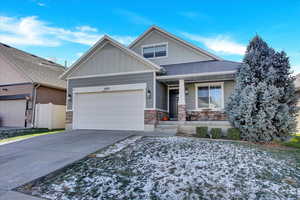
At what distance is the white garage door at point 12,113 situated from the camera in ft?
38.7

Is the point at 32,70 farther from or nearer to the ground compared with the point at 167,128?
farther from the ground

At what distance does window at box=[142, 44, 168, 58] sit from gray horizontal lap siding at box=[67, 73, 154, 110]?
3.28 metres

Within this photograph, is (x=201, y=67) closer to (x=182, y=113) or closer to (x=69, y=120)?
(x=182, y=113)

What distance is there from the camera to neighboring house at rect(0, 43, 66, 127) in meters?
11.6

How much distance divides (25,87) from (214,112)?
1321 centimetres

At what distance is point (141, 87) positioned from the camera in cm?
892

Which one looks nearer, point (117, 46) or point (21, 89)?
point (117, 46)

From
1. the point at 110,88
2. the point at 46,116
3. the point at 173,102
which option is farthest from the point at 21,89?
the point at 173,102

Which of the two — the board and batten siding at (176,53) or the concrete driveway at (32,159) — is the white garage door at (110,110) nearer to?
the concrete driveway at (32,159)

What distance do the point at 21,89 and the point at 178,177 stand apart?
13.4 metres

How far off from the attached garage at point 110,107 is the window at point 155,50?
3.70 meters

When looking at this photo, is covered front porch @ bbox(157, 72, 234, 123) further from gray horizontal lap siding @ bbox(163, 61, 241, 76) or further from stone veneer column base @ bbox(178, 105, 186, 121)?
gray horizontal lap siding @ bbox(163, 61, 241, 76)

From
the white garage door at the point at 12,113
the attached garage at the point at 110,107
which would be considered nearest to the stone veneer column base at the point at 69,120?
the attached garage at the point at 110,107

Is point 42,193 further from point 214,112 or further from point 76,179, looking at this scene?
point 214,112
